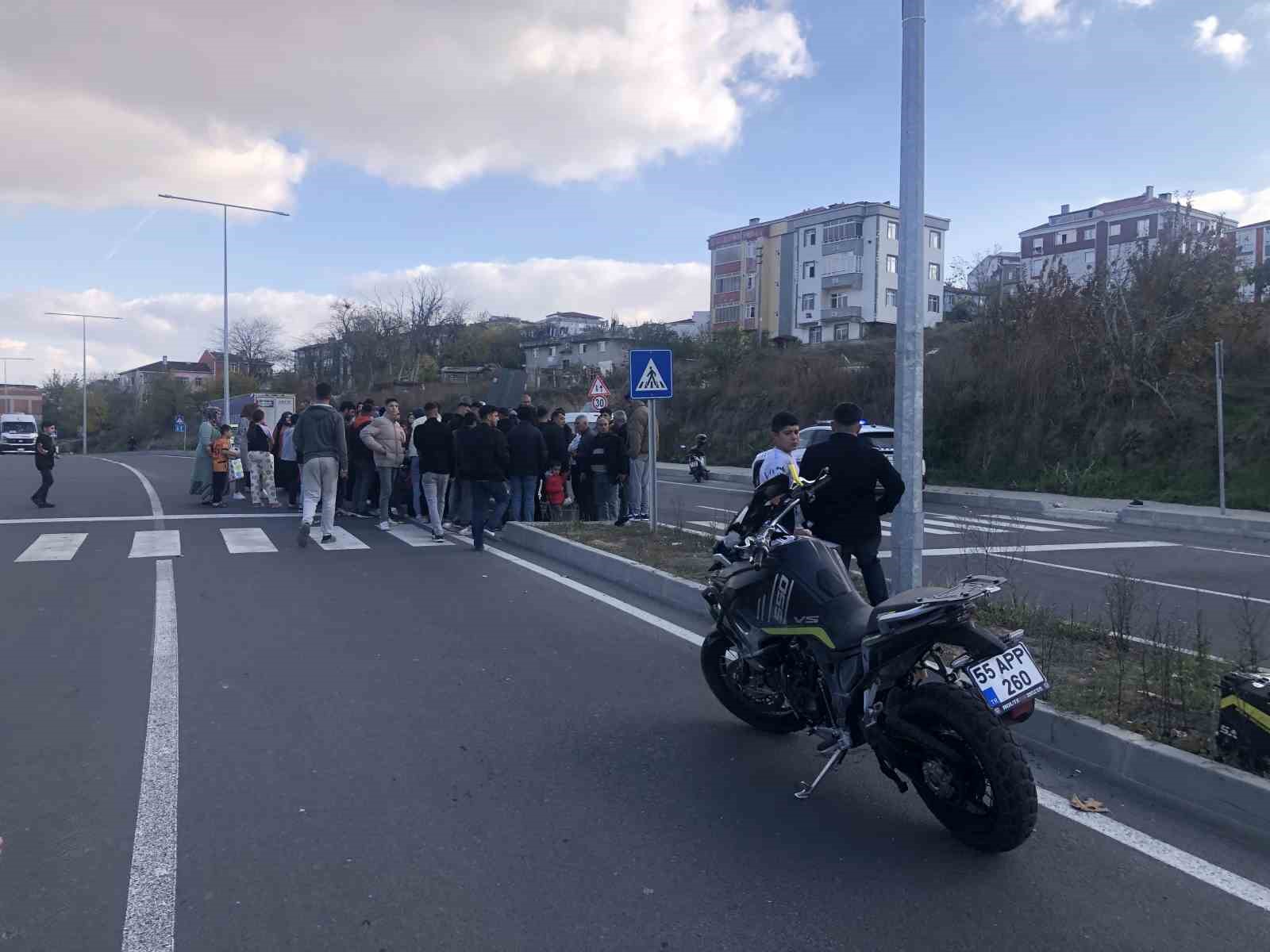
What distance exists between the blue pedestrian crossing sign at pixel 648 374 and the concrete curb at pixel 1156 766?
8.36 meters

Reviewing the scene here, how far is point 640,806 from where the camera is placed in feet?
15.5

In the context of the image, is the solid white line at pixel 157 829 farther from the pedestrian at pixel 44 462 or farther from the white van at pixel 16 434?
the white van at pixel 16 434

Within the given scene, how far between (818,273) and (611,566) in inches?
2785

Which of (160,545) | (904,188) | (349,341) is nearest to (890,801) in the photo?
(904,188)

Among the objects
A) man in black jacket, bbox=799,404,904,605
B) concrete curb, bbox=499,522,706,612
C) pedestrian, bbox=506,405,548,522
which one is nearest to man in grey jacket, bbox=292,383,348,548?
pedestrian, bbox=506,405,548,522

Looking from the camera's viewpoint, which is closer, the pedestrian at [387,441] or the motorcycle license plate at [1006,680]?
the motorcycle license plate at [1006,680]

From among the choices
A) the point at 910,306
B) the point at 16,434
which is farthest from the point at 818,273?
the point at 910,306

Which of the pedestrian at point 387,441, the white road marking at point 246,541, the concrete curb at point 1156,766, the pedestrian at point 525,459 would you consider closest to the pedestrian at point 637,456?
the pedestrian at point 525,459

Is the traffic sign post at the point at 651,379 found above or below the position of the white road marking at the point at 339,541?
above

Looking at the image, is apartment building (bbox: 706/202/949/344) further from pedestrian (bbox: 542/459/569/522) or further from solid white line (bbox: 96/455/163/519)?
pedestrian (bbox: 542/459/569/522)

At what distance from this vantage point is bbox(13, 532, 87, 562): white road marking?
39.6 feet

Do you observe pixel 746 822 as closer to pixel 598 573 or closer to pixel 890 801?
pixel 890 801

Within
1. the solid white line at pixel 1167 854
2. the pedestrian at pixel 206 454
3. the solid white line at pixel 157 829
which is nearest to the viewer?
the solid white line at pixel 157 829

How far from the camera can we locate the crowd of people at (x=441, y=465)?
1287cm
